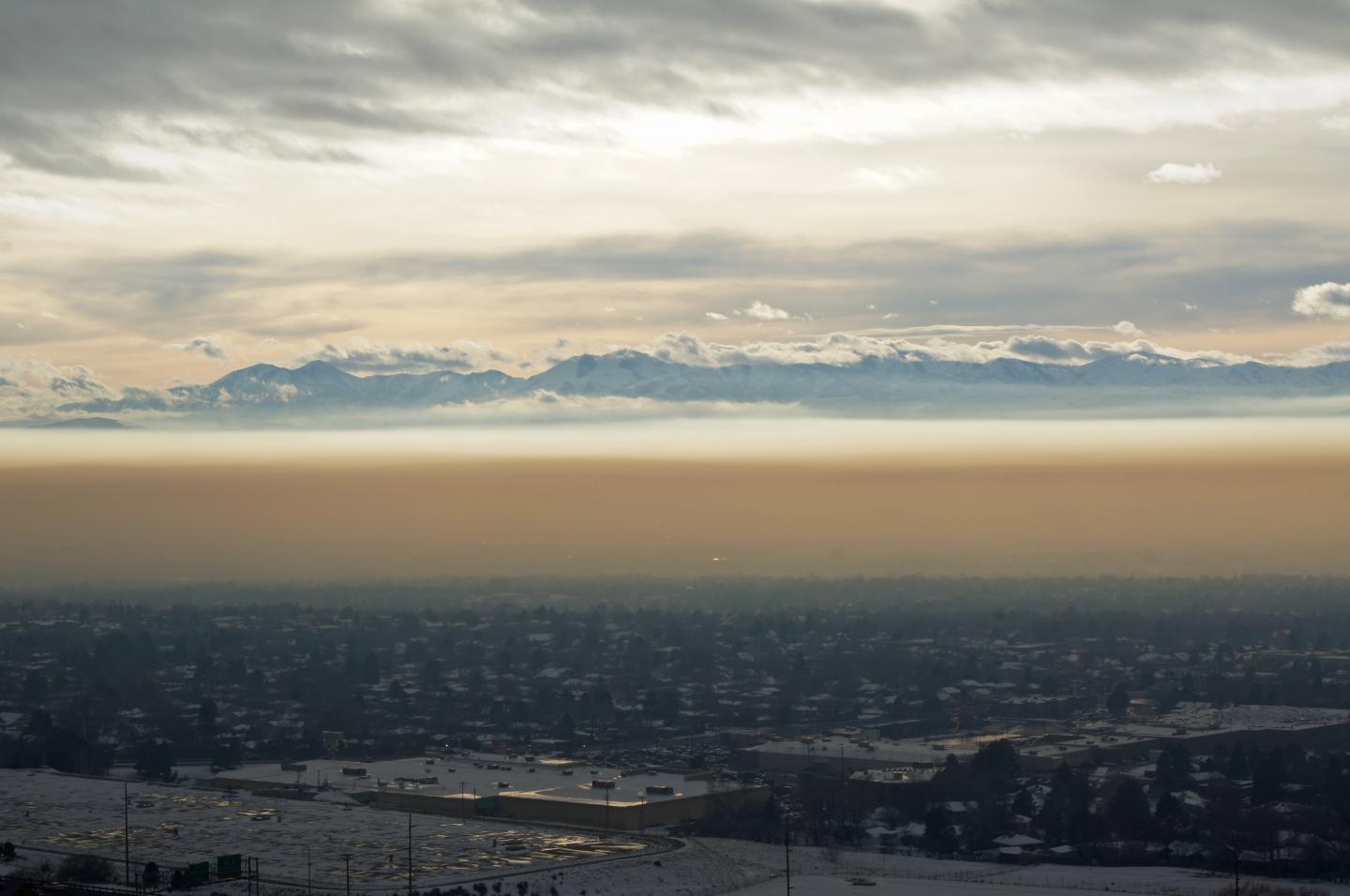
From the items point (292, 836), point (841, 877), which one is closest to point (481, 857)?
point (292, 836)

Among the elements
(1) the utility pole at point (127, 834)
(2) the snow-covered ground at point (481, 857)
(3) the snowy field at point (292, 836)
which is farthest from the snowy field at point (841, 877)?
(1) the utility pole at point (127, 834)

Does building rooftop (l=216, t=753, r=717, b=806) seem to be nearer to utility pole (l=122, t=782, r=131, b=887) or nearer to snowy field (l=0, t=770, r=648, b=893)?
snowy field (l=0, t=770, r=648, b=893)

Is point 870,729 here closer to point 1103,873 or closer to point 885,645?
point 1103,873

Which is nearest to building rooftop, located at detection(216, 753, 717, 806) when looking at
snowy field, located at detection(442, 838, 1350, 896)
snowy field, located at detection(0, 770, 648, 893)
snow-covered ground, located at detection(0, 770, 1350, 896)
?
snowy field, located at detection(0, 770, 648, 893)

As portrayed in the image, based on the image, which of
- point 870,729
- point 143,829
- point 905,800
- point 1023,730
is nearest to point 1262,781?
point 905,800

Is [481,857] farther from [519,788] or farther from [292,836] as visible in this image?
[519,788]
